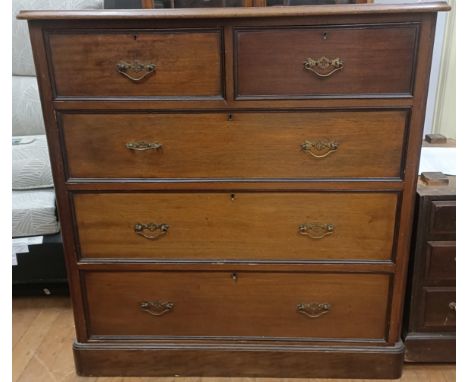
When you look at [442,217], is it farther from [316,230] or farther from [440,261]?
[316,230]

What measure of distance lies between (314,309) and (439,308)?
40cm

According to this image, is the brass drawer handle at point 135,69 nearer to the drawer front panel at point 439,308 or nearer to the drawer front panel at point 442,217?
the drawer front panel at point 442,217

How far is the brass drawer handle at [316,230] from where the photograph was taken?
1308 mm

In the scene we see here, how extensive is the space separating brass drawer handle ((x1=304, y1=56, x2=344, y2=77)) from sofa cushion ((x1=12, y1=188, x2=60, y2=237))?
3.50 ft

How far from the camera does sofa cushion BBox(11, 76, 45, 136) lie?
207 cm

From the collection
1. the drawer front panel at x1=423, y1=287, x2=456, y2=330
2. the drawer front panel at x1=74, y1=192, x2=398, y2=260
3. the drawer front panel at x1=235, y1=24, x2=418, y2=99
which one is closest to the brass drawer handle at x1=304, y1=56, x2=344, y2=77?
the drawer front panel at x1=235, y1=24, x2=418, y2=99

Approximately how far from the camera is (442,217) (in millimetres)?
1331

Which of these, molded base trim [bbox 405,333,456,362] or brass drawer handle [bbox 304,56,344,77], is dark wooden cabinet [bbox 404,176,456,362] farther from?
brass drawer handle [bbox 304,56,344,77]

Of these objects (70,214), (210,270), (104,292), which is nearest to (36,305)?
(104,292)

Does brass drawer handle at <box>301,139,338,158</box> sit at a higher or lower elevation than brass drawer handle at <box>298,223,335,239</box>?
higher

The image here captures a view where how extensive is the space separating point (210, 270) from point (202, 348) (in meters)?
0.28

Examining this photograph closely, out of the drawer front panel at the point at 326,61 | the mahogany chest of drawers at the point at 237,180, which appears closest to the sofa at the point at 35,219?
the mahogany chest of drawers at the point at 237,180

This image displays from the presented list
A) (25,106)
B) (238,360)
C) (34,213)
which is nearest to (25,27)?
(25,106)

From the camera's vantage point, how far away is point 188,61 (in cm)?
117
